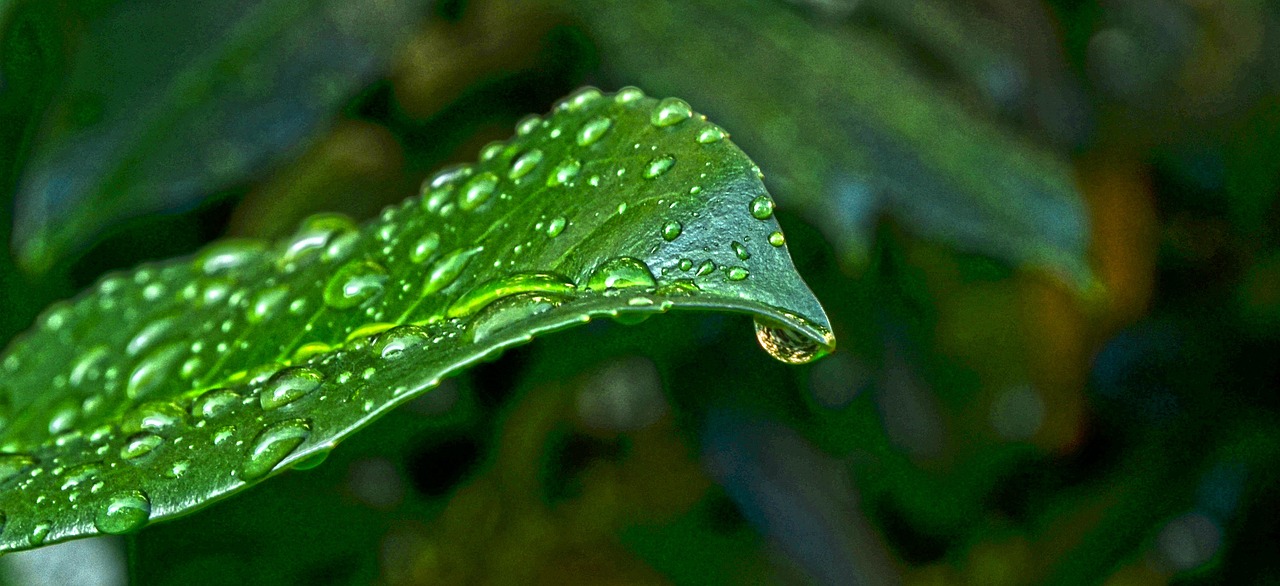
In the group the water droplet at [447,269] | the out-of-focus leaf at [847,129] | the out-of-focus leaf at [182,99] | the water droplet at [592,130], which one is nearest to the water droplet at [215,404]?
the water droplet at [447,269]

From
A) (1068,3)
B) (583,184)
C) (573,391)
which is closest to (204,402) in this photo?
(583,184)

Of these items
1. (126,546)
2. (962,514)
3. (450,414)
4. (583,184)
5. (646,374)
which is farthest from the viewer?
(962,514)

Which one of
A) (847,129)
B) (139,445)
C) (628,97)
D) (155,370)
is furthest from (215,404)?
(847,129)

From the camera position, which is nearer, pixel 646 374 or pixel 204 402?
pixel 204 402

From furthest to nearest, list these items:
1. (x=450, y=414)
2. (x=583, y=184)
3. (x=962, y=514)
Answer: (x=962, y=514)
(x=450, y=414)
(x=583, y=184)

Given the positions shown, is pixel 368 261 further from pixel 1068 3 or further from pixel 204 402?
pixel 1068 3

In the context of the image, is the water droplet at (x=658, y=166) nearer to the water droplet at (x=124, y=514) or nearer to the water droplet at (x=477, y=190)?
the water droplet at (x=477, y=190)

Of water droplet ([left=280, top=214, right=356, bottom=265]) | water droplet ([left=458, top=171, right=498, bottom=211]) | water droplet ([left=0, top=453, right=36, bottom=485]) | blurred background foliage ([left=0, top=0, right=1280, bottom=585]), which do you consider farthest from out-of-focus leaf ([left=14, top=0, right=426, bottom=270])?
water droplet ([left=458, top=171, right=498, bottom=211])

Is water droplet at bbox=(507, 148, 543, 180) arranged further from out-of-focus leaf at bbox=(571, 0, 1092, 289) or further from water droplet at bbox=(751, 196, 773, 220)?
out-of-focus leaf at bbox=(571, 0, 1092, 289)
